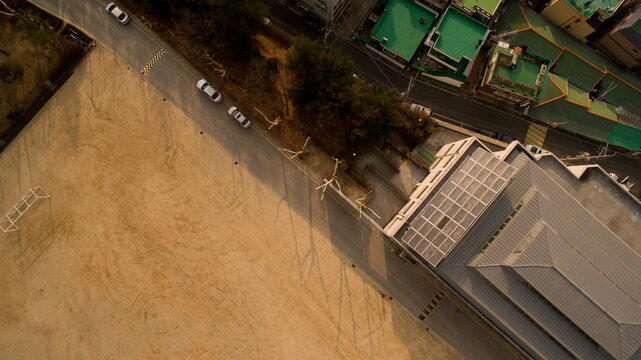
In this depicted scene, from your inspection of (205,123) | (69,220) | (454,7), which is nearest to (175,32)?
(205,123)

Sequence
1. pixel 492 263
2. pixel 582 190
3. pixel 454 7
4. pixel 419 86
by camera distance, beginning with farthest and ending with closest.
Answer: pixel 419 86
pixel 454 7
pixel 582 190
pixel 492 263

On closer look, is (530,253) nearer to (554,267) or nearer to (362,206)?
(554,267)

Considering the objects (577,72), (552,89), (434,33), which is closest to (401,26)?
(434,33)

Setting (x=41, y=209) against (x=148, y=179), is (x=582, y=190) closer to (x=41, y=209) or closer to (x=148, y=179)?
(x=148, y=179)

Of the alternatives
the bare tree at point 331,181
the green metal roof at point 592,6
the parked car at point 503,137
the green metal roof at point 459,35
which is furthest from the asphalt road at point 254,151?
the green metal roof at point 592,6

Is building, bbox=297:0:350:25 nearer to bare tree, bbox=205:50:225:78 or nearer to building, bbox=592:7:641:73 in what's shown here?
bare tree, bbox=205:50:225:78

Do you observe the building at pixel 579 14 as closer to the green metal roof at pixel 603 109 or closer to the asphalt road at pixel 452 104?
the green metal roof at pixel 603 109

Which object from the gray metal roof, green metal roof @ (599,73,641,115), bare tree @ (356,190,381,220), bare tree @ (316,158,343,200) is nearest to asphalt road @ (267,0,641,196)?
green metal roof @ (599,73,641,115)

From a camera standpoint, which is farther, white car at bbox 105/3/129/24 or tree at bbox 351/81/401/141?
white car at bbox 105/3/129/24
